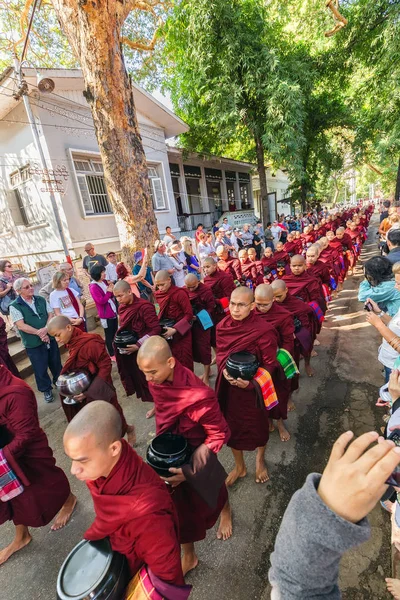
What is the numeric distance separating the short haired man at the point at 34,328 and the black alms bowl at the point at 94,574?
363cm

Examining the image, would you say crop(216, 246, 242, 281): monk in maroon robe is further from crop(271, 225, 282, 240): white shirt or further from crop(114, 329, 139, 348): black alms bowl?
crop(271, 225, 282, 240): white shirt

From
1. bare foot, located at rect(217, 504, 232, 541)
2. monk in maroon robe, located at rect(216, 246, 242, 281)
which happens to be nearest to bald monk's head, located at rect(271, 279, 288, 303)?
bare foot, located at rect(217, 504, 232, 541)

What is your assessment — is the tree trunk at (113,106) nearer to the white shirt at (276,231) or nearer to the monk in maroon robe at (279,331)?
the monk in maroon robe at (279,331)

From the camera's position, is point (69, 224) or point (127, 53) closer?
point (69, 224)

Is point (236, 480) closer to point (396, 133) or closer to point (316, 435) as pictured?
point (316, 435)

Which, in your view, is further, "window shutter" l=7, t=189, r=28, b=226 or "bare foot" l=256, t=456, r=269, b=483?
"window shutter" l=7, t=189, r=28, b=226

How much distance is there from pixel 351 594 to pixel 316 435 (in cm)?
148

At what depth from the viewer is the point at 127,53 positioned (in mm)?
13930

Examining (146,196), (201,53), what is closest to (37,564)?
(146,196)

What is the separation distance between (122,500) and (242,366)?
134 centimetres

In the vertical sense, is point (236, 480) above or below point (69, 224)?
below

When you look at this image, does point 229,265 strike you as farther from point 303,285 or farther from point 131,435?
point 131,435

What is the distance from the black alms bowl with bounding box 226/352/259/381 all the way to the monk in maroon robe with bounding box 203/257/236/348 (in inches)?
105

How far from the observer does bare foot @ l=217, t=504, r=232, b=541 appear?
2.36 m
